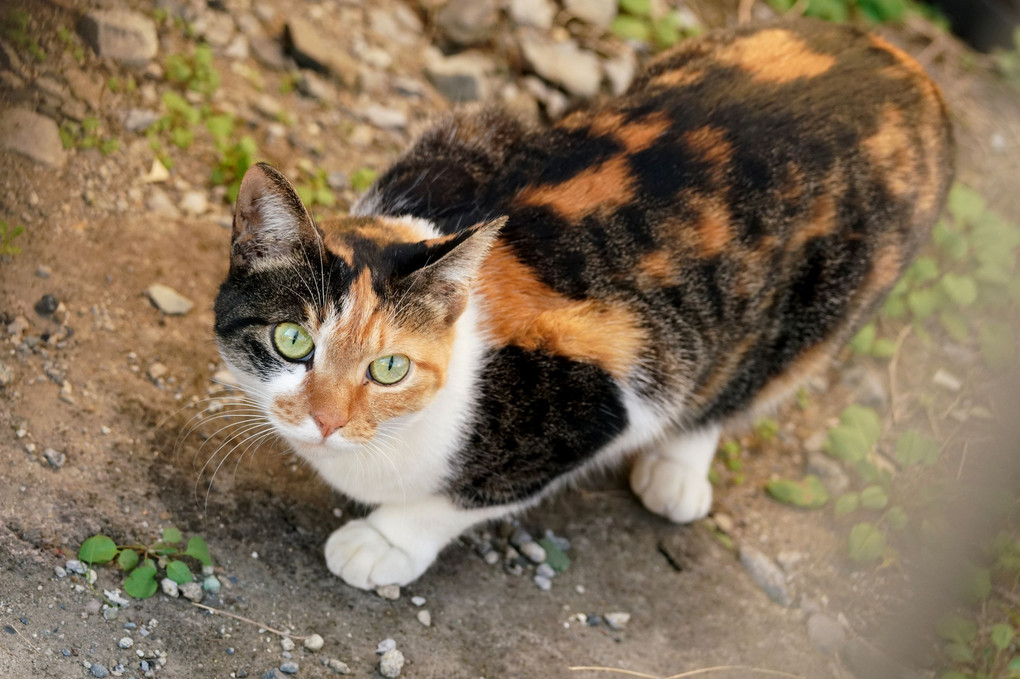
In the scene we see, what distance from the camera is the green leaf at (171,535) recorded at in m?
2.68

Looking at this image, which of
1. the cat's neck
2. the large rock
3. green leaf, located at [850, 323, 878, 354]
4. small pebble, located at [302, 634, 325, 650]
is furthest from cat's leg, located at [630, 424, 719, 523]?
the large rock

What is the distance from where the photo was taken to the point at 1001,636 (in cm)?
307

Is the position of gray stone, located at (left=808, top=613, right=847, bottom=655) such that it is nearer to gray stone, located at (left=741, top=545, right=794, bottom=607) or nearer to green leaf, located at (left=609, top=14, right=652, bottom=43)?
gray stone, located at (left=741, top=545, right=794, bottom=607)

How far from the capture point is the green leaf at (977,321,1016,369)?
4223mm

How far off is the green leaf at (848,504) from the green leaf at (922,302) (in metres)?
1.20

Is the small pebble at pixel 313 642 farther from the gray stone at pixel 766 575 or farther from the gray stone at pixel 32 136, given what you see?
the gray stone at pixel 32 136

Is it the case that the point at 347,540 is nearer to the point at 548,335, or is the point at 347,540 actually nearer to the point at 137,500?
the point at 137,500

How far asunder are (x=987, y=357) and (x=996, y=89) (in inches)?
78.3

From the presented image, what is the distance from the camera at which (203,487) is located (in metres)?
2.92

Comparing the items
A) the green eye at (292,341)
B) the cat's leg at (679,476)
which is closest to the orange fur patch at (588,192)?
the green eye at (292,341)

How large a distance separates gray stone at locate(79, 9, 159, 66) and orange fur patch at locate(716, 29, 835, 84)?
2.30 m

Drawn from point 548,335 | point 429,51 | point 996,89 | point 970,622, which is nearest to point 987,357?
point 970,622

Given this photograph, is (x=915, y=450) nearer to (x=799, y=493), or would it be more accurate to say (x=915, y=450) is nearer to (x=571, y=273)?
(x=799, y=493)

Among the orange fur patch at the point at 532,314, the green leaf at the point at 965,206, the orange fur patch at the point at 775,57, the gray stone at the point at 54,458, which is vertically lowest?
the gray stone at the point at 54,458
